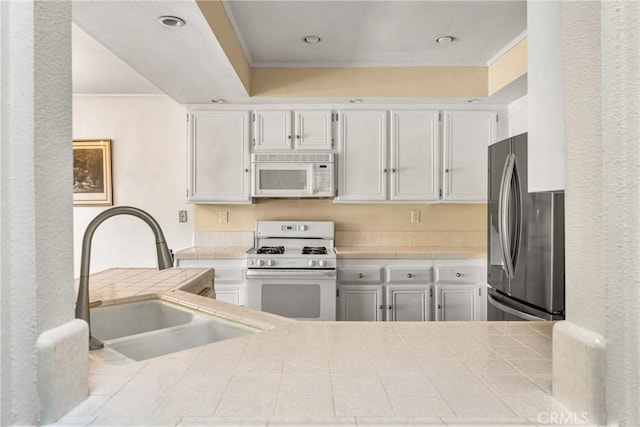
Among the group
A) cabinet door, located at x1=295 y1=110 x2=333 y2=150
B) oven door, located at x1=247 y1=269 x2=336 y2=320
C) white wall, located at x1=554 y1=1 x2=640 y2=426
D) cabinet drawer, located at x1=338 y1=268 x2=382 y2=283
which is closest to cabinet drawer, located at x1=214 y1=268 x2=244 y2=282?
oven door, located at x1=247 y1=269 x2=336 y2=320

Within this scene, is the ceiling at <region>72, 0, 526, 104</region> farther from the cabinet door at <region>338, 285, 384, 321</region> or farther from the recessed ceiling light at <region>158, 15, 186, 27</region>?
the cabinet door at <region>338, 285, 384, 321</region>

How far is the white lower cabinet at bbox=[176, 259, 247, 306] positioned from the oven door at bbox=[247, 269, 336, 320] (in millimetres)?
120

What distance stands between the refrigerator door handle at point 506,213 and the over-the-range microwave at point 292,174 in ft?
4.58

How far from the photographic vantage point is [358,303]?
130 inches

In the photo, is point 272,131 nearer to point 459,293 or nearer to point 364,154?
point 364,154

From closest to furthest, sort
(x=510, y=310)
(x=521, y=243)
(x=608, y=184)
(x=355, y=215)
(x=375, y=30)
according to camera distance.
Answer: (x=608, y=184) → (x=521, y=243) → (x=510, y=310) → (x=375, y=30) → (x=355, y=215)

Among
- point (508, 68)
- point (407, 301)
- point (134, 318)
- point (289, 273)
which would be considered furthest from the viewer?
point (407, 301)

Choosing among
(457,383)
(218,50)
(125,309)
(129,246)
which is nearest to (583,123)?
(457,383)

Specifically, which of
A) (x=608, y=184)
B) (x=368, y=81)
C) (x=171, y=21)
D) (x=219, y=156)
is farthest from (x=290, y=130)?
(x=608, y=184)

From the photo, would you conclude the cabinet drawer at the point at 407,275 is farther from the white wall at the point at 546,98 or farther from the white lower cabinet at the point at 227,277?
the white wall at the point at 546,98

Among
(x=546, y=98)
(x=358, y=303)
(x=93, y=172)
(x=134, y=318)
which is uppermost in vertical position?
(x=93, y=172)

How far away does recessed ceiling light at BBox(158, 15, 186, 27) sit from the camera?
192cm

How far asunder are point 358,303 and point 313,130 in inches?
59.0

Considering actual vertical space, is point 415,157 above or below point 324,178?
above
